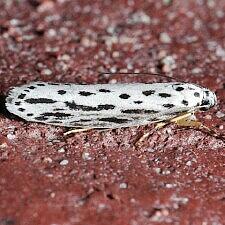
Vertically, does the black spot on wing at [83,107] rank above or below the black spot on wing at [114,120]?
above

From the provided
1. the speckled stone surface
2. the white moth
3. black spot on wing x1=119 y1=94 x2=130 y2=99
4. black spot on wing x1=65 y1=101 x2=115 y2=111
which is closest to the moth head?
the white moth

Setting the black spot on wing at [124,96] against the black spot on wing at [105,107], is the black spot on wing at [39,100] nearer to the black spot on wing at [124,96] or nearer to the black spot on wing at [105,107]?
the black spot on wing at [105,107]

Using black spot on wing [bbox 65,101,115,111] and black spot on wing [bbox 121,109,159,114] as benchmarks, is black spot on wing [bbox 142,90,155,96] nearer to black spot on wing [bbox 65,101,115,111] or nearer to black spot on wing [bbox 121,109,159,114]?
black spot on wing [bbox 121,109,159,114]

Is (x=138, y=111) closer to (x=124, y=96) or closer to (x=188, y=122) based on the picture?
(x=124, y=96)

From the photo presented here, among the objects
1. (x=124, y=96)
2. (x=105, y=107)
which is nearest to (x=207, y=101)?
(x=124, y=96)

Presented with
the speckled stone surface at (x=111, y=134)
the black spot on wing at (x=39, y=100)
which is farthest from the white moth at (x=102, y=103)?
the speckled stone surface at (x=111, y=134)

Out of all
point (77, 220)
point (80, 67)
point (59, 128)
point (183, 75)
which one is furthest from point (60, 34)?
point (77, 220)

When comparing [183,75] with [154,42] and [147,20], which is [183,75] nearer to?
[154,42]
